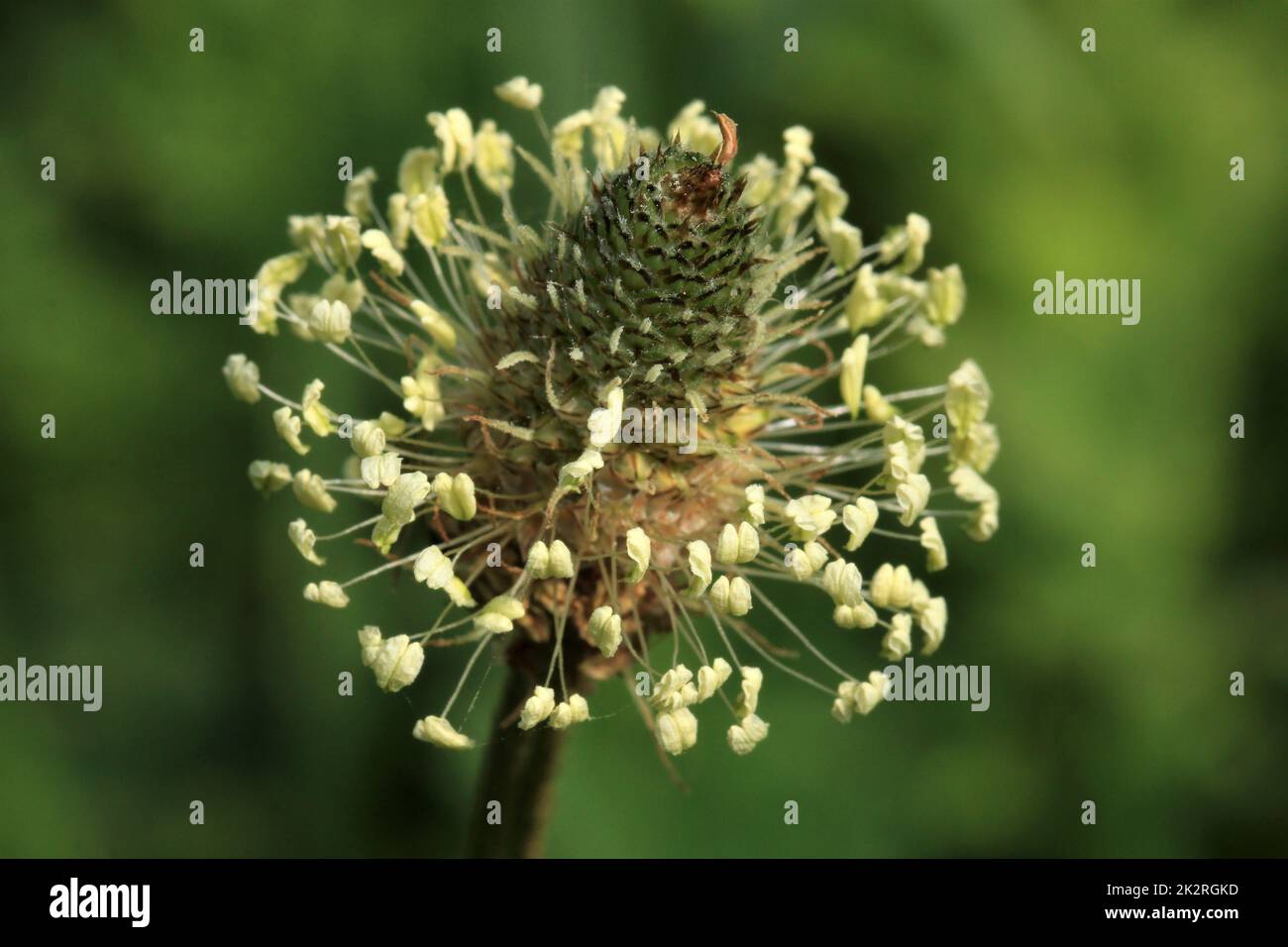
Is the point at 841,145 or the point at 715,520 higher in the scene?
the point at 841,145

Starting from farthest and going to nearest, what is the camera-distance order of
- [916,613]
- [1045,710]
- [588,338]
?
1. [1045,710]
2. [916,613]
3. [588,338]

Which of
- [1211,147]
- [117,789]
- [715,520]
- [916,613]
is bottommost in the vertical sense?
[117,789]

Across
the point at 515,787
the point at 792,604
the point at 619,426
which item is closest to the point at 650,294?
the point at 619,426

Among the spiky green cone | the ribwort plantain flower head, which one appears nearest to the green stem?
the ribwort plantain flower head

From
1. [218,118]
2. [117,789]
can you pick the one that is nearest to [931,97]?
[218,118]

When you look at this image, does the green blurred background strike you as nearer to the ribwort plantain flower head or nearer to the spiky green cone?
the ribwort plantain flower head

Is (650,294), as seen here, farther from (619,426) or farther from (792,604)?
(792,604)
